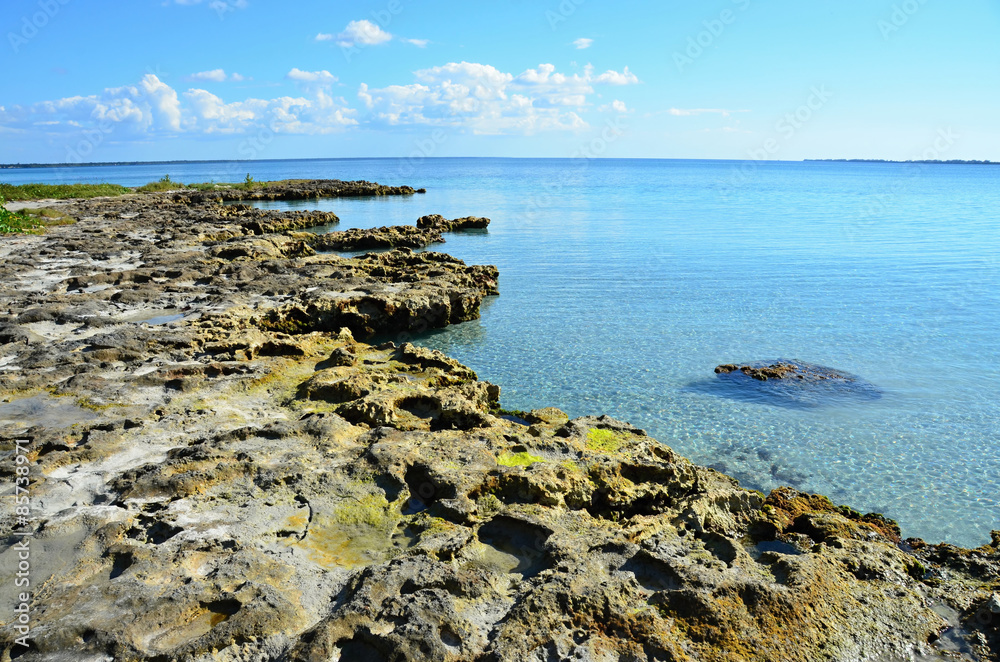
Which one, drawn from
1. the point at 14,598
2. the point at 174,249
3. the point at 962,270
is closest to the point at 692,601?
the point at 14,598

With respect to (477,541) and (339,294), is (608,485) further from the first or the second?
(339,294)

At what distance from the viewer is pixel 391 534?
20.2 feet

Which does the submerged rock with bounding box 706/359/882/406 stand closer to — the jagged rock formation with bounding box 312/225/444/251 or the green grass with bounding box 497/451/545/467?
the green grass with bounding box 497/451/545/467

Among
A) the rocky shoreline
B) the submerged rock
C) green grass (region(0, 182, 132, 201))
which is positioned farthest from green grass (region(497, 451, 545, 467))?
green grass (region(0, 182, 132, 201))

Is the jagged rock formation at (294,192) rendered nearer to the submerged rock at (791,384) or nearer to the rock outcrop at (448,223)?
the rock outcrop at (448,223)

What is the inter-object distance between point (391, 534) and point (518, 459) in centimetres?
214

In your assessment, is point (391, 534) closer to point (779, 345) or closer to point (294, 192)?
point (779, 345)

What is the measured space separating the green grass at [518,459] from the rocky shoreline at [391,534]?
42 mm

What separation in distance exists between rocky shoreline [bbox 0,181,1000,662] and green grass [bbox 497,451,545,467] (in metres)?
0.04

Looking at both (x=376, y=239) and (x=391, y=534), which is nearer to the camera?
(x=391, y=534)

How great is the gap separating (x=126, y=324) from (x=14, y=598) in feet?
29.1

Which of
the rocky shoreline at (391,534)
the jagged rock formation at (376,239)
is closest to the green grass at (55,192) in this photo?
the jagged rock formation at (376,239)

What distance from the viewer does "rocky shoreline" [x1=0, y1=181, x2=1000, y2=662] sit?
473 cm

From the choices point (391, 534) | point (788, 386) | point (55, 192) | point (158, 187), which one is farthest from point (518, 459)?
point (158, 187)
